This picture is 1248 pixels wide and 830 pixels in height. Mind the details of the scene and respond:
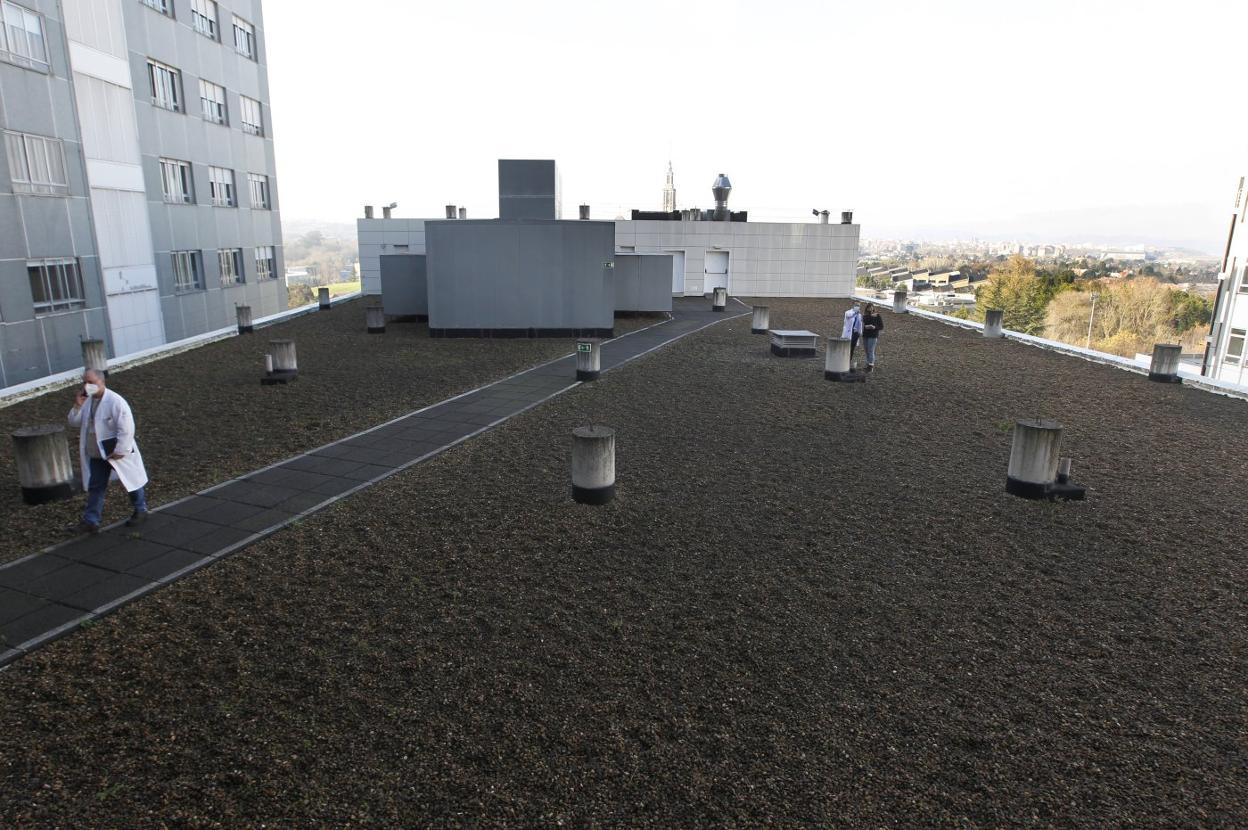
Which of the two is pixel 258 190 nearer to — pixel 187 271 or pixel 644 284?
pixel 187 271

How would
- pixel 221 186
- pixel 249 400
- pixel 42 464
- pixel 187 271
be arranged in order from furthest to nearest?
pixel 221 186 → pixel 187 271 → pixel 249 400 → pixel 42 464

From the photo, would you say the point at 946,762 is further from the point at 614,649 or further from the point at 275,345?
the point at 275,345

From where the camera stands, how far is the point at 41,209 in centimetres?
2050

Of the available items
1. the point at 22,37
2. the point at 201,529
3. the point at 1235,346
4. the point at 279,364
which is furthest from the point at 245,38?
the point at 1235,346

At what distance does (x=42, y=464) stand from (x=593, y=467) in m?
6.77

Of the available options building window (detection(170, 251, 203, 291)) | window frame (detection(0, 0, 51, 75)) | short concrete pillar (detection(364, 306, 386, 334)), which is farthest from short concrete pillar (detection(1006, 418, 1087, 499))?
building window (detection(170, 251, 203, 291))

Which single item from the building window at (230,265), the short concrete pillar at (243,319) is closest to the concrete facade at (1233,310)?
the short concrete pillar at (243,319)

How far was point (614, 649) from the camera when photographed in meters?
5.71

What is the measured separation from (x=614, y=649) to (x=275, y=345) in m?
13.4

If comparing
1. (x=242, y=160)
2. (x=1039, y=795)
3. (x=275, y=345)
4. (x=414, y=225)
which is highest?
(x=242, y=160)

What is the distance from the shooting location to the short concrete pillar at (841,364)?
16594 millimetres

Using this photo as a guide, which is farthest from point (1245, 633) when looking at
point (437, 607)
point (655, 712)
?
point (437, 607)

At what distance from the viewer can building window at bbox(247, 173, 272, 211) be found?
34812 mm

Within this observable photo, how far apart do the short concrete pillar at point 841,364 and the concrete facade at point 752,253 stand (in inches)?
931
